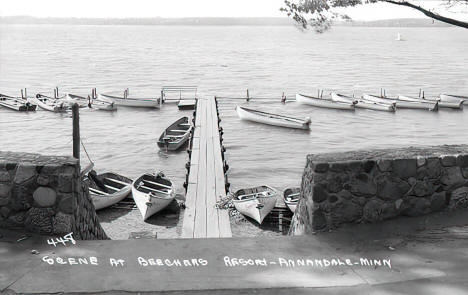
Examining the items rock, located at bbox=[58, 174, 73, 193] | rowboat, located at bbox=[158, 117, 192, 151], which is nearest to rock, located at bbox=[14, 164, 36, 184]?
rock, located at bbox=[58, 174, 73, 193]

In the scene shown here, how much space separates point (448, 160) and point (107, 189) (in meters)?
19.2

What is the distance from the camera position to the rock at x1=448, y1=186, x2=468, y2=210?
26.6ft

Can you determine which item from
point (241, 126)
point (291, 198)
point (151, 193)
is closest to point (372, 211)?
point (291, 198)

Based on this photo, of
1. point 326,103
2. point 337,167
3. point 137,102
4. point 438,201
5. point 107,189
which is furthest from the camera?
point 326,103

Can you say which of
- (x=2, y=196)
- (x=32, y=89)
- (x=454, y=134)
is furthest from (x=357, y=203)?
(x=32, y=89)

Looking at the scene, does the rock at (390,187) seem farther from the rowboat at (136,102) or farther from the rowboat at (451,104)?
the rowboat at (451,104)

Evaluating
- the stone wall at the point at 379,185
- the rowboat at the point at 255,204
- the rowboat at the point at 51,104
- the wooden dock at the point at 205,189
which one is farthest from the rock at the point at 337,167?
the rowboat at the point at 51,104

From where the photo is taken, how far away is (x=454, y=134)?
49.0 m

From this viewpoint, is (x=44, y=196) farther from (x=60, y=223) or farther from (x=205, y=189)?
(x=205, y=189)

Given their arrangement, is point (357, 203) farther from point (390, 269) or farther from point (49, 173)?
point (49, 173)

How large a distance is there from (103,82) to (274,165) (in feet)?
199

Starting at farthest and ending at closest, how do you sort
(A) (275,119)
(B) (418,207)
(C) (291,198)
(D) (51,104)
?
(D) (51,104) → (A) (275,119) → (C) (291,198) → (B) (418,207)

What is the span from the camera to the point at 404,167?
25.4 feet

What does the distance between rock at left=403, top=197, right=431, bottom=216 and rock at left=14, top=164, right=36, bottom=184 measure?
17.2ft
